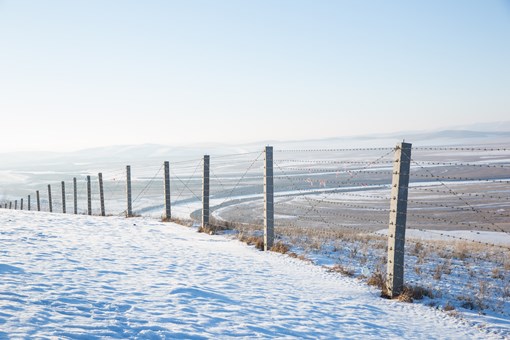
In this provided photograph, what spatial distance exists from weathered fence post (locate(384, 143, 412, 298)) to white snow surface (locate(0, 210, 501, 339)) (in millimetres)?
352

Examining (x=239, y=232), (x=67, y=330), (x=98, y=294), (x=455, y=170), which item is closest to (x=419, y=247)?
(x=239, y=232)

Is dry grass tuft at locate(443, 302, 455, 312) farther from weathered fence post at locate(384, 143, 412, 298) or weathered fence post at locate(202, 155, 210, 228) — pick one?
weathered fence post at locate(202, 155, 210, 228)

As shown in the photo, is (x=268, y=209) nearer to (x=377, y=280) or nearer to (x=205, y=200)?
(x=205, y=200)

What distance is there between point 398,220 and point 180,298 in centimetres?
338

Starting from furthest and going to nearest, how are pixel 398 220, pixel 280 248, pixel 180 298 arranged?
pixel 280 248
pixel 398 220
pixel 180 298

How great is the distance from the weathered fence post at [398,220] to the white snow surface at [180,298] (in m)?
0.35

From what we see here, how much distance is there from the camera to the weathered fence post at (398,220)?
5789mm

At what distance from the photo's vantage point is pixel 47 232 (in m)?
8.23

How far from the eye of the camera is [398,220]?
19.3 feet

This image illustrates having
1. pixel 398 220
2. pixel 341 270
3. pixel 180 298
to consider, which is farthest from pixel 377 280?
pixel 180 298

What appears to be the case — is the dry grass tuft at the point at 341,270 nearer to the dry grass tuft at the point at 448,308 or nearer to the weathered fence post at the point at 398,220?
the weathered fence post at the point at 398,220

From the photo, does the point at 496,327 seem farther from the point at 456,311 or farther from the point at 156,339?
the point at 156,339

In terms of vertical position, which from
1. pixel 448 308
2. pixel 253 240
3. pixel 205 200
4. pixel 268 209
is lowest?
pixel 253 240

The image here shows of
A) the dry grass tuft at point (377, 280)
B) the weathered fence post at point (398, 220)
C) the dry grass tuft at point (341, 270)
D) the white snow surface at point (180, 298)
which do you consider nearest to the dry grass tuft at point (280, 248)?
the white snow surface at point (180, 298)
